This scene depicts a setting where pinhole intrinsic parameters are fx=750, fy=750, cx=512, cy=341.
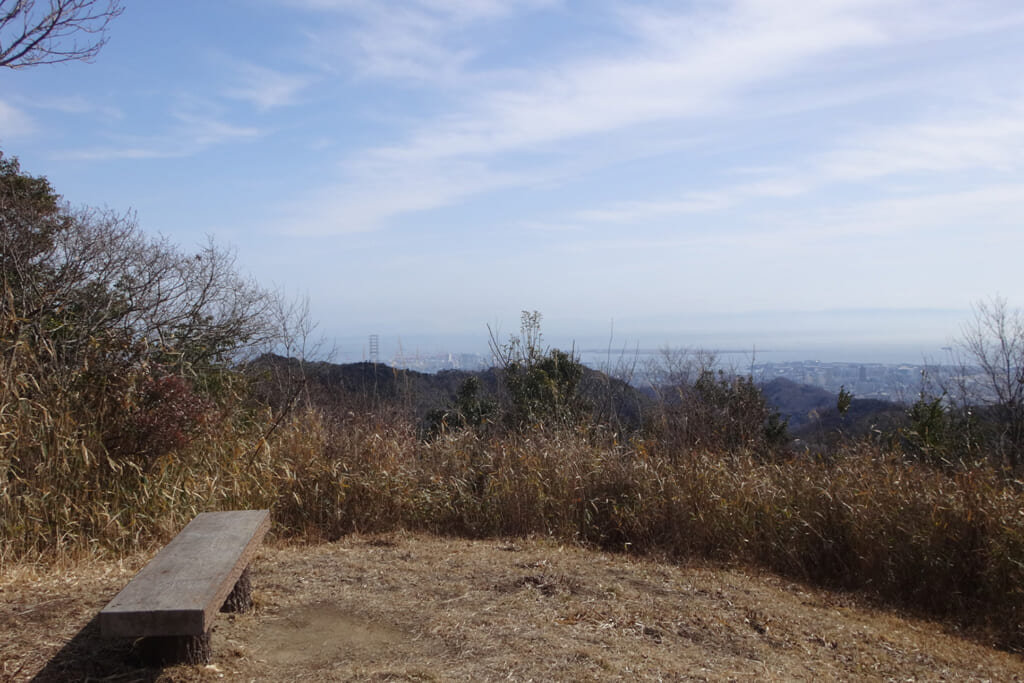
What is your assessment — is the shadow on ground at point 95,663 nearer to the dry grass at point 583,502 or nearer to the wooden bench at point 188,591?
the wooden bench at point 188,591

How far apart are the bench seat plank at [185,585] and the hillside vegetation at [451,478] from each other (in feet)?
4.90

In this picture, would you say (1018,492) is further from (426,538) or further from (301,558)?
(301,558)

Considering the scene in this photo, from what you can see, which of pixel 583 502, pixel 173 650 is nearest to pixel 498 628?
pixel 173 650

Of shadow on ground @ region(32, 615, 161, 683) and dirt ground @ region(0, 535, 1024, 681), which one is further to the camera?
dirt ground @ region(0, 535, 1024, 681)

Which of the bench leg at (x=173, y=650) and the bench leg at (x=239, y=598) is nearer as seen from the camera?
the bench leg at (x=173, y=650)

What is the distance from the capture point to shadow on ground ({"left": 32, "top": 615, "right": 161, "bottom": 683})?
103 inches

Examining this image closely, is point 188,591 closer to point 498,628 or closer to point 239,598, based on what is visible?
point 239,598

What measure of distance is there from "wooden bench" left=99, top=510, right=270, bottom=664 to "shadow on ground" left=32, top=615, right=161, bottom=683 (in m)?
0.07

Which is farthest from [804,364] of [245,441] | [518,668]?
[518,668]

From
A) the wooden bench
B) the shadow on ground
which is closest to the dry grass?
the wooden bench

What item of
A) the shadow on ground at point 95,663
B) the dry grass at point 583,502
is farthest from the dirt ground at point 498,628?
the dry grass at point 583,502

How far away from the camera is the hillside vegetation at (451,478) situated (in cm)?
424

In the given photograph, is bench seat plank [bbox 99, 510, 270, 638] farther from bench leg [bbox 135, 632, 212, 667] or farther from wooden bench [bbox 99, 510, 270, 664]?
bench leg [bbox 135, 632, 212, 667]

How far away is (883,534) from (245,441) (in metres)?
4.31
